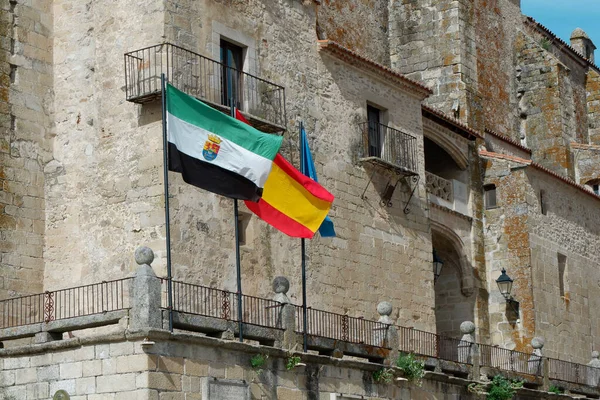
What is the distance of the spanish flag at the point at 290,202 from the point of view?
19.9m

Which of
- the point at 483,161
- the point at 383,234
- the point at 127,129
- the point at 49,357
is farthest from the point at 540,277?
the point at 49,357

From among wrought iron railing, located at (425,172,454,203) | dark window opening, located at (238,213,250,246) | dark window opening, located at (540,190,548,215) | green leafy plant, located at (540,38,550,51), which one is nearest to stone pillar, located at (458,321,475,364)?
wrought iron railing, located at (425,172,454,203)

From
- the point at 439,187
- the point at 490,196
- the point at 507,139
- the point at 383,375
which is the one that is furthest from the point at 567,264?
the point at 383,375

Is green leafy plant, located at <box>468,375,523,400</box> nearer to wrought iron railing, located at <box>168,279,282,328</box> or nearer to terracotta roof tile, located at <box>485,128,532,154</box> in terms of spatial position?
wrought iron railing, located at <box>168,279,282,328</box>

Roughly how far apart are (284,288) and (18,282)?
4.35m

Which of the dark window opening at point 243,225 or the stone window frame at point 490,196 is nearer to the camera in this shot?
the dark window opening at point 243,225

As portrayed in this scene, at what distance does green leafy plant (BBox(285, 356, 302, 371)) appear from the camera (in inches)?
763

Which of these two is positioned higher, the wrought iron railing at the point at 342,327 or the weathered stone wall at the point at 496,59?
the weathered stone wall at the point at 496,59

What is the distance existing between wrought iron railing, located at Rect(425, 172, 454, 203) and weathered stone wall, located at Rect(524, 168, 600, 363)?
2.10m

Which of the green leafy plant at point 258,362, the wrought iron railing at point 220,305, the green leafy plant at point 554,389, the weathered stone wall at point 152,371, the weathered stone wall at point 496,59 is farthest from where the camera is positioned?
the weathered stone wall at point 496,59

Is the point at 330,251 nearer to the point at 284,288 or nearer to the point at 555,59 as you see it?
the point at 284,288

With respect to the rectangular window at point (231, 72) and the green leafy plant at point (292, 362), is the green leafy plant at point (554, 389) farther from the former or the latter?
the rectangular window at point (231, 72)

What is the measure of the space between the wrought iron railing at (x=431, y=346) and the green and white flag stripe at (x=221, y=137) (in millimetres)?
5833

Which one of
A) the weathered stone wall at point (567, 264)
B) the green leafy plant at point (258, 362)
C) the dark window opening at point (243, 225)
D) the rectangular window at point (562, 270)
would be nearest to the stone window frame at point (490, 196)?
the weathered stone wall at point (567, 264)
